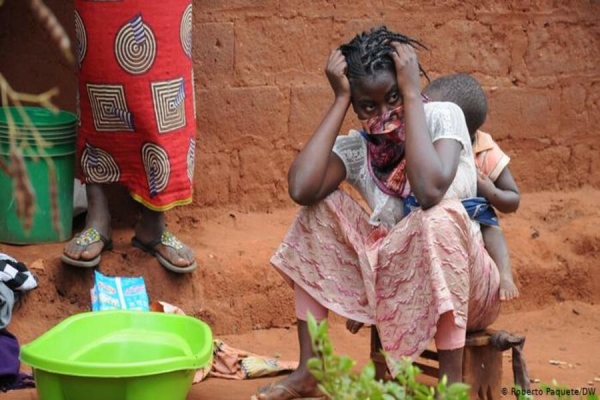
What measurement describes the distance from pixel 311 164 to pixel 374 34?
0.49m

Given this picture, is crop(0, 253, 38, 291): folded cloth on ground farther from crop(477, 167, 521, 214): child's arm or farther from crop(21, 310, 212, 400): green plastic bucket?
crop(477, 167, 521, 214): child's arm

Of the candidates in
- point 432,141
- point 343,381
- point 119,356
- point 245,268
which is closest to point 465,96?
point 432,141

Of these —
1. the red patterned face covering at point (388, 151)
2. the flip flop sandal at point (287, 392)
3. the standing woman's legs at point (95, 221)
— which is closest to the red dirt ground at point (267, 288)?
the standing woman's legs at point (95, 221)

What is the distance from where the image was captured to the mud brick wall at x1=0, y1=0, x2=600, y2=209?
5.16 metres

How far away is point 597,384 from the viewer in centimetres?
450

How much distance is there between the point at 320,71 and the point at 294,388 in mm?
1993

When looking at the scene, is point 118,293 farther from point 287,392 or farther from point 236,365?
point 287,392

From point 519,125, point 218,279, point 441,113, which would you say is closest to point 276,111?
point 218,279

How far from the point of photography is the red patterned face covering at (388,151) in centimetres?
372

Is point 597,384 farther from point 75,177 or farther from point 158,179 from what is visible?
point 75,177

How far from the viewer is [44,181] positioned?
15.1 ft

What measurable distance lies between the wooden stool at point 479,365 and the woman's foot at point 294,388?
0.26m

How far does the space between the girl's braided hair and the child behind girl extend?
0.40 m

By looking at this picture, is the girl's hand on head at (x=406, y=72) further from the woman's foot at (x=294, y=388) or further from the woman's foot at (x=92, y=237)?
the woman's foot at (x=92, y=237)
